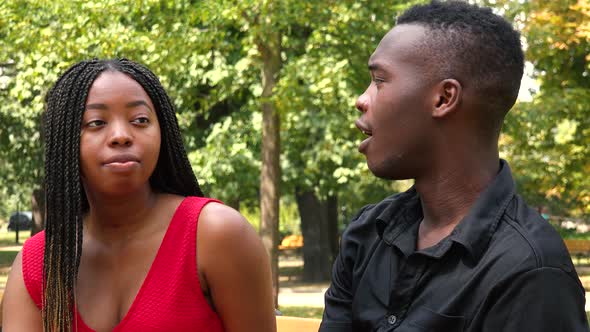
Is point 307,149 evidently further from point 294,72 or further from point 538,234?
point 538,234

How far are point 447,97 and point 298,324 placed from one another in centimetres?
241

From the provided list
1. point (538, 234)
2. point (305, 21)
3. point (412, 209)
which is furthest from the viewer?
point (305, 21)

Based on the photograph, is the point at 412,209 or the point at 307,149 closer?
the point at 412,209

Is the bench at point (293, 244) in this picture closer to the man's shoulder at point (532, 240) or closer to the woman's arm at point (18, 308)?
the woman's arm at point (18, 308)

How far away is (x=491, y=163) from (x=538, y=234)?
227mm

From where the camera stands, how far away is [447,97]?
6.50 ft

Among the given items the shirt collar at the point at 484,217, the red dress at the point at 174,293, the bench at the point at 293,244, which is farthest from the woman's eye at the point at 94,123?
the bench at the point at 293,244

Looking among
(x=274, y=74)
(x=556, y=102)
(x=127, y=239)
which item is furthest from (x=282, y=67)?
(x=127, y=239)

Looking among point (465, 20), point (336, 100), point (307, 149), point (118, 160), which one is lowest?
point (307, 149)

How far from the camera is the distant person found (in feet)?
8.17

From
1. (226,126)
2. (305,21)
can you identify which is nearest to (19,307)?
(305,21)

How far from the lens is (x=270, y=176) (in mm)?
11094

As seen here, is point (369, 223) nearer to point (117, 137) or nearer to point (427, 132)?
point (427, 132)

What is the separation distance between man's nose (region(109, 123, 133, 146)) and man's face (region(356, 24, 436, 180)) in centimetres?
67
